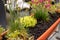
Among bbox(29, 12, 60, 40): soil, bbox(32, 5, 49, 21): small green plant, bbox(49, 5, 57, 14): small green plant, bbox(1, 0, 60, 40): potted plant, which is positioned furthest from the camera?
bbox(49, 5, 57, 14): small green plant

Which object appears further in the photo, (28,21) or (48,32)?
(28,21)

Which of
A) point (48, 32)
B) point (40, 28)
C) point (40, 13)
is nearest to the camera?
point (48, 32)

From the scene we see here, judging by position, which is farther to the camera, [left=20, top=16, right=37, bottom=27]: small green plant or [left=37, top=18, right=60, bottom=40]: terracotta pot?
[left=20, top=16, right=37, bottom=27]: small green plant

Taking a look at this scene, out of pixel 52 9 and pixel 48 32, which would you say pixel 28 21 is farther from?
pixel 52 9

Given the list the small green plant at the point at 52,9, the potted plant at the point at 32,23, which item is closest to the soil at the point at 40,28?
the potted plant at the point at 32,23

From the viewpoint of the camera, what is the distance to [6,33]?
165 centimetres

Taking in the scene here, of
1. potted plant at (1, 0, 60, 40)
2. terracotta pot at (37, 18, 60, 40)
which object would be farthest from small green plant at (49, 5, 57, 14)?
terracotta pot at (37, 18, 60, 40)

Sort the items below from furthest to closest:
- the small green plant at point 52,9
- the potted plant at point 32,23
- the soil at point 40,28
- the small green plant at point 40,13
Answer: the small green plant at point 52,9 → the small green plant at point 40,13 → the soil at point 40,28 → the potted plant at point 32,23

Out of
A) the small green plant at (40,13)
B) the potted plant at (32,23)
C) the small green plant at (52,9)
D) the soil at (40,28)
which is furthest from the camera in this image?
the small green plant at (52,9)

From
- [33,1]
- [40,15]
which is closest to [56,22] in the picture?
[40,15]

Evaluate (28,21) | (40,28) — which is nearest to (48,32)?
(40,28)

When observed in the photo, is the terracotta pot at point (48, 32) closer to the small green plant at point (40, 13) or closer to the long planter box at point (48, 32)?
the long planter box at point (48, 32)

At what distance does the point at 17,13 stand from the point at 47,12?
57 centimetres

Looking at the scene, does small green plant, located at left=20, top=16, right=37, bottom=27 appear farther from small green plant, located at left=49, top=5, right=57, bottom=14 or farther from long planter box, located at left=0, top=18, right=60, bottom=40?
small green plant, located at left=49, top=5, right=57, bottom=14
